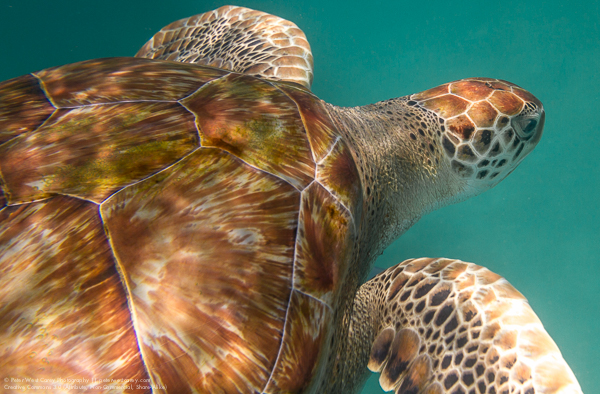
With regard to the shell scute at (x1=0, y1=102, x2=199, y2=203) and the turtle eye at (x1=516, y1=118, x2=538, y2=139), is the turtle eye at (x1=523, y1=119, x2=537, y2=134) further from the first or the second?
the shell scute at (x1=0, y1=102, x2=199, y2=203)

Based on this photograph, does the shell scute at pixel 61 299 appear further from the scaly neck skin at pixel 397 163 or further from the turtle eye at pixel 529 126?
the turtle eye at pixel 529 126

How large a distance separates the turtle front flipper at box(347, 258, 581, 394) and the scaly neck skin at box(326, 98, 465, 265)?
22 centimetres

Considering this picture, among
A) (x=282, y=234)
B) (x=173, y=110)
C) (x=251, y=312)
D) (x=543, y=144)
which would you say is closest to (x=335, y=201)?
(x=282, y=234)

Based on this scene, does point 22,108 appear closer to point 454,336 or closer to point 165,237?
point 165,237

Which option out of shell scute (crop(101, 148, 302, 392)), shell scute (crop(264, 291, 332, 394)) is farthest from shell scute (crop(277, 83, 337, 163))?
shell scute (crop(264, 291, 332, 394))

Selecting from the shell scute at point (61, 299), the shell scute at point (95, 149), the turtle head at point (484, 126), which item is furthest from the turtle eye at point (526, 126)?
the shell scute at point (61, 299)

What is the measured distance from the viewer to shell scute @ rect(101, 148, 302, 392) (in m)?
0.56

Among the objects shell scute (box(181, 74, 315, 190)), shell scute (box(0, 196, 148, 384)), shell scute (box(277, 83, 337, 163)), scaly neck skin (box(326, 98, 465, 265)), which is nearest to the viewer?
→ shell scute (box(0, 196, 148, 384))

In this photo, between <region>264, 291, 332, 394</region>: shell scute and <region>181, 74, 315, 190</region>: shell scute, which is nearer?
<region>264, 291, 332, 394</region>: shell scute

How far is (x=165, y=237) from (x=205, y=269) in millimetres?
95

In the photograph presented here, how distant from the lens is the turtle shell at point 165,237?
21.3 inches

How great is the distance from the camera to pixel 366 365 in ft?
3.72

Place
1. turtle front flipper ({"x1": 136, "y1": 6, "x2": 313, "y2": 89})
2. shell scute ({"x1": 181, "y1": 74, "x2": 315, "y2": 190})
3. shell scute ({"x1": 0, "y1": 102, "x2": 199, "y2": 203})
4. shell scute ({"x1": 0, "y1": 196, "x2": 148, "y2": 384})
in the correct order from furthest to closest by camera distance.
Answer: turtle front flipper ({"x1": 136, "y1": 6, "x2": 313, "y2": 89})
shell scute ({"x1": 181, "y1": 74, "x2": 315, "y2": 190})
shell scute ({"x1": 0, "y1": 102, "x2": 199, "y2": 203})
shell scute ({"x1": 0, "y1": 196, "x2": 148, "y2": 384})

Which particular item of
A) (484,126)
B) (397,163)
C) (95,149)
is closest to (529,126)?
(484,126)
